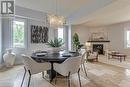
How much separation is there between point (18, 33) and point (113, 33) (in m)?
6.89

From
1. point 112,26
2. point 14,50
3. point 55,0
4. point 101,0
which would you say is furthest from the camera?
point 112,26

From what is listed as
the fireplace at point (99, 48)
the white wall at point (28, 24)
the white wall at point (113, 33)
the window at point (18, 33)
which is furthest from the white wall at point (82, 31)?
the window at point (18, 33)

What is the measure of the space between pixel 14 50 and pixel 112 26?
7256mm

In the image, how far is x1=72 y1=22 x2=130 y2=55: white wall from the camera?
908cm

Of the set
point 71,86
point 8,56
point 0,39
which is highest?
point 0,39

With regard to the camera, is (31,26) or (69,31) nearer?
(31,26)

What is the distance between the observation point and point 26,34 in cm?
646

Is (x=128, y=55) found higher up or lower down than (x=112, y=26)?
lower down

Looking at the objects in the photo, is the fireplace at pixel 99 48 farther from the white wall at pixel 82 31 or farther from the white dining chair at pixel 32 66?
the white dining chair at pixel 32 66

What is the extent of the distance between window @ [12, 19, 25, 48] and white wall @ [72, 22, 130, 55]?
3.58 m

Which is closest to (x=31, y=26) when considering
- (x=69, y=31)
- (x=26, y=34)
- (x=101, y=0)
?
(x=26, y=34)

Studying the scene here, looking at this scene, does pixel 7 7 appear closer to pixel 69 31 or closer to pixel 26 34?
pixel 26 34

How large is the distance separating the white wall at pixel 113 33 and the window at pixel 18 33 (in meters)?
3.58

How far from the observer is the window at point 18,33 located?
6.15m
